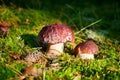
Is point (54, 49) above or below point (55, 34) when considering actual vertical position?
below

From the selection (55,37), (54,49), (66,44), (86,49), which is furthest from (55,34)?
(66,44)

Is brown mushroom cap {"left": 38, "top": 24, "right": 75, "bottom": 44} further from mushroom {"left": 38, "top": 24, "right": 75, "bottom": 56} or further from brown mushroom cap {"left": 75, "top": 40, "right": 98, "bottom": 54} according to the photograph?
brown mushroom cap {"left": 75, "top": 40, "right": 98, "bottom": 54}

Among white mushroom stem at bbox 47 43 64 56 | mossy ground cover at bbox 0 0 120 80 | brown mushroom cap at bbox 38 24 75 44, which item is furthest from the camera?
white mushroom stem at bbox 47 43 64 56

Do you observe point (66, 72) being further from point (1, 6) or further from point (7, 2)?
point (7, 2)

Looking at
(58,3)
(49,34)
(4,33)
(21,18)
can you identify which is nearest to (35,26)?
(21,18)

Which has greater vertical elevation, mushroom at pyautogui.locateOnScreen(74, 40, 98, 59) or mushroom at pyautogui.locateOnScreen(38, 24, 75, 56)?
mushroom at pyautogui.locateOnScreen(38, 24, 75, 56)

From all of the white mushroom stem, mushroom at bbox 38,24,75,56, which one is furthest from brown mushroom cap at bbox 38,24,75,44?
the white mushroom stem

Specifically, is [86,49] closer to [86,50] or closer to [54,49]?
[86,50]
